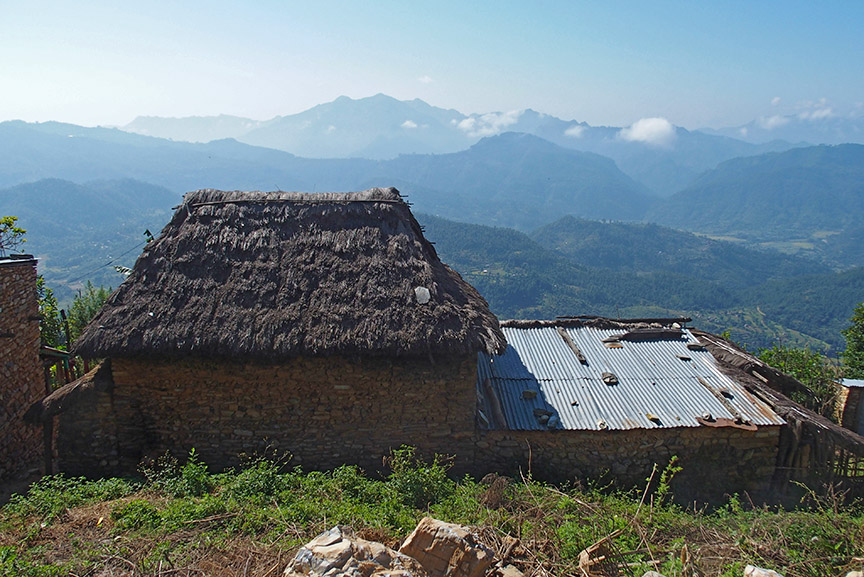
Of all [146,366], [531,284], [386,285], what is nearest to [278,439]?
[146,366]

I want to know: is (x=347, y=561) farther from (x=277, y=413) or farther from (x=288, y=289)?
(x=288, y=289)

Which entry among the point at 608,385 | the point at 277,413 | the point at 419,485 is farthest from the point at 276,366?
the point at 608,385

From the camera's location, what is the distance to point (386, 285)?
299 inches

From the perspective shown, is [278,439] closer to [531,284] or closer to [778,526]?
[778,526]

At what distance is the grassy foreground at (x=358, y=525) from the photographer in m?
4.59

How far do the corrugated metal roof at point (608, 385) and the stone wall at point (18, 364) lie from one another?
719cm

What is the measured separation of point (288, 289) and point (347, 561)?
14.9 feet

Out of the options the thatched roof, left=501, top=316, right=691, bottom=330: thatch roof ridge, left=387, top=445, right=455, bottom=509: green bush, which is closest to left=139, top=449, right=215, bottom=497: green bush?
the thatched roof

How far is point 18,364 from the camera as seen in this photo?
7.86 meters

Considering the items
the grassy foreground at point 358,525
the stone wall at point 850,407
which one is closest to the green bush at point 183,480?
the grassy foreground at point 358,525

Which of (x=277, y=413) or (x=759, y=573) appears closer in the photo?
(x=759, y=573)

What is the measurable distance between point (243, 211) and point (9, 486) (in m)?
5.30

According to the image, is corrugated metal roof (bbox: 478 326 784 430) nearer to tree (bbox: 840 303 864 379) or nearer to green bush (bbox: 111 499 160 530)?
green bush (bbox: 111 499 160 530)

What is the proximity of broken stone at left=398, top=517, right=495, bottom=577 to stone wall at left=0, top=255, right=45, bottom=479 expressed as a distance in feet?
22.8
